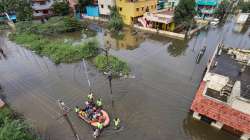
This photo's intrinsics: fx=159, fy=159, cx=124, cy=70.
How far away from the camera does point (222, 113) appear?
34.7 feet

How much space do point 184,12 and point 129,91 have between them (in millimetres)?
19038

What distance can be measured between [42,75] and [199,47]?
71.0 feet

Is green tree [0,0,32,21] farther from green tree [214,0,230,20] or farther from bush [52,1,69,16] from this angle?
green tree [214,0,230,20]

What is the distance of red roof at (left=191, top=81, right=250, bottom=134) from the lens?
9.89 metres

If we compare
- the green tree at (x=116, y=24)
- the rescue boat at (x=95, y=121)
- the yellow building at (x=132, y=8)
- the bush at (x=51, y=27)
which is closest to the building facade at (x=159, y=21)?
the yellow building at (x=132, y=8)

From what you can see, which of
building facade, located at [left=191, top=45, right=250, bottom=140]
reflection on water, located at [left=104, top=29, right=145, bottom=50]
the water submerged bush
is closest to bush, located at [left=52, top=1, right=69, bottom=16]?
the water submerged bush

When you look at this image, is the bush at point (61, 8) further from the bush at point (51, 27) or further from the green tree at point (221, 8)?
the green tree at point (221, 8)

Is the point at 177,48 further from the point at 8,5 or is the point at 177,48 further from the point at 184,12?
the point at 8,5

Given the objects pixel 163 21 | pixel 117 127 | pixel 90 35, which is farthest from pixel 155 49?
pixel 117 127

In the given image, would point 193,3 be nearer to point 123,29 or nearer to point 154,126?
point 123,29

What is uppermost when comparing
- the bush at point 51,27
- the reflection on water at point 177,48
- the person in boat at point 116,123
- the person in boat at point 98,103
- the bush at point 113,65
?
the bush at point 51,27

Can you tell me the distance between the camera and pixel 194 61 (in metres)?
19.9

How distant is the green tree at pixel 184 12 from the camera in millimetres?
26372

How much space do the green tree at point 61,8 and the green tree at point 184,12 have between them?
82.5ft
